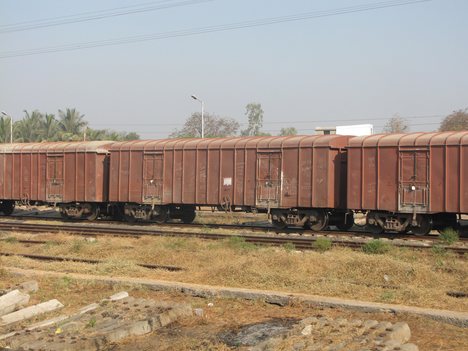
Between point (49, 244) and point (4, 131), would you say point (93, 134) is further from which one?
point (49, 244)

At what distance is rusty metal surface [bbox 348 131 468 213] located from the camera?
17062 mm

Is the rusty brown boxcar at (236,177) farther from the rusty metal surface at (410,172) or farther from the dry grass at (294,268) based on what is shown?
the dry grass at (294,268)

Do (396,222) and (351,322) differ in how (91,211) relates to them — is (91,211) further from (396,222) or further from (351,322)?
(351,322)

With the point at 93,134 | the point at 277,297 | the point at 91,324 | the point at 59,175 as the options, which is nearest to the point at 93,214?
the point at 59,175

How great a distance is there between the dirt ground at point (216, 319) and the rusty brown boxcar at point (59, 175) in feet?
46.1

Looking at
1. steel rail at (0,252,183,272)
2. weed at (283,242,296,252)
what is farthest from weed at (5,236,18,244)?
weed at (283,242,296,252)

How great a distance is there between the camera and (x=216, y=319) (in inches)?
339

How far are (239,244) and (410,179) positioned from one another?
6.18 metres

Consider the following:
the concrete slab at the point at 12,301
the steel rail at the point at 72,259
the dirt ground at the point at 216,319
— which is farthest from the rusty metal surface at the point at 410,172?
the concrete slab at the point at 12,301

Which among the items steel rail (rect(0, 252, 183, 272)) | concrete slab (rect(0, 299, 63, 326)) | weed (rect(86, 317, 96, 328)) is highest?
steel rail (rect(0, 252, 183, 272))

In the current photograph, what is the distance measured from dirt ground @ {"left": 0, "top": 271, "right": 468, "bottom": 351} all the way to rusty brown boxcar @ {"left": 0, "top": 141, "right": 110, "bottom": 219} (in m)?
14.1

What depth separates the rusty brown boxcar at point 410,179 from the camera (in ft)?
56.0

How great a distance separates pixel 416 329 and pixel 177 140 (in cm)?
1665

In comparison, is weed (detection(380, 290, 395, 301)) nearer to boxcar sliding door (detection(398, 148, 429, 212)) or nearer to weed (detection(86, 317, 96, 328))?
weed (detection(86, 317, 96, 328))
